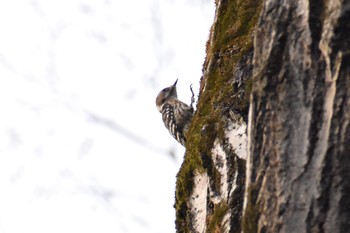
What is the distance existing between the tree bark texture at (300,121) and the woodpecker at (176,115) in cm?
523

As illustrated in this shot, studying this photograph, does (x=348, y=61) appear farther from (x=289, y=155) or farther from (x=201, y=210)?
(x=201, y=210)

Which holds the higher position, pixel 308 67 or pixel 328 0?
pixel 328 0

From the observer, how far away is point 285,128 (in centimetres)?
275

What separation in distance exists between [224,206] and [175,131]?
4.64 m

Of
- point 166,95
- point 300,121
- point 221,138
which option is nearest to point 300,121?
point 300,121

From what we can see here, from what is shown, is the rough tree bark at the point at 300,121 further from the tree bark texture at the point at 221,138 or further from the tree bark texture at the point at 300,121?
the tree bark texture at the point at 221,138

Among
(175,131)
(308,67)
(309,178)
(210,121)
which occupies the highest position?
(175,131)

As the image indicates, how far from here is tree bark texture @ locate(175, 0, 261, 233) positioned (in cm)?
376

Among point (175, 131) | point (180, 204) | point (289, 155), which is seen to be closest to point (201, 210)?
point (180, 204)

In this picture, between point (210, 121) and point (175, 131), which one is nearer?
point (210, 121)

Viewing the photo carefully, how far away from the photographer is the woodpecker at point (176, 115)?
27.1 feet

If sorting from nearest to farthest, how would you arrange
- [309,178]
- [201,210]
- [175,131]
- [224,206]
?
1. [309,178]
2. [224,206]
3. [201,210]
4. [175,131]

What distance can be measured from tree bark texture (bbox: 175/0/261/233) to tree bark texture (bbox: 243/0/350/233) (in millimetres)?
871

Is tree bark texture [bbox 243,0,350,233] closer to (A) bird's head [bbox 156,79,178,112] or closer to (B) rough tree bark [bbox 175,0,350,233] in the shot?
(B) rough tree bark [bbox 175,0,350,233]
